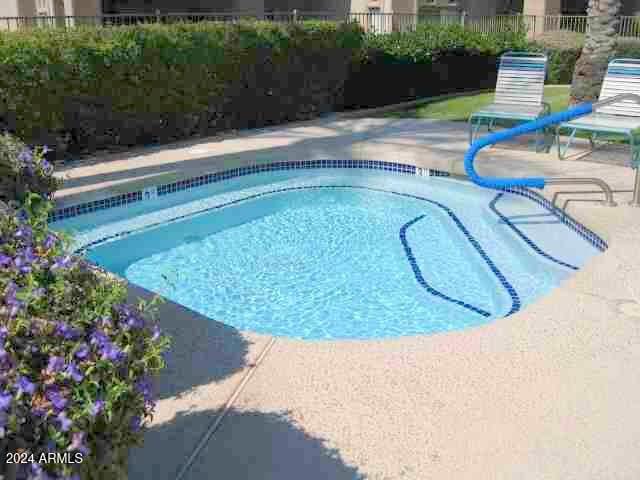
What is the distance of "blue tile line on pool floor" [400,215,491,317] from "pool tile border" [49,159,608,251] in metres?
1.16

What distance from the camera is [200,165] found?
350 inches

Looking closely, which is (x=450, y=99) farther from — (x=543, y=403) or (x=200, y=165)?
(x=543, y=403)

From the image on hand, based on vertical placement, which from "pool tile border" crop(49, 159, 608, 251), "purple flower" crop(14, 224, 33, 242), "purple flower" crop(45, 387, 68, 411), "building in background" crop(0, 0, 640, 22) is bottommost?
"pool tile border" crop(49, 159, 608, 251)

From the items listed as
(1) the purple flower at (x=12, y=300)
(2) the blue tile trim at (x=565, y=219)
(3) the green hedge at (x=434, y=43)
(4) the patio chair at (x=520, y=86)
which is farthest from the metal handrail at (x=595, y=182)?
(3) the green hedge at (x=434, y=43)

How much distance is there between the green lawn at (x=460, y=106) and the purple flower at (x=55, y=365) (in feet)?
35.3

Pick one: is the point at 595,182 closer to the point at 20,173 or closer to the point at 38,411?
the point at 20,173

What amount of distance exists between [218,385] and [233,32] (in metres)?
8.27

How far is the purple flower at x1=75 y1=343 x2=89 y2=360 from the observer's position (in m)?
1.93

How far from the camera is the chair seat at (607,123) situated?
803 cm

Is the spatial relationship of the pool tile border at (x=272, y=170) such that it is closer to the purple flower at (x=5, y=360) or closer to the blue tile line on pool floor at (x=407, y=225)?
the blue tile line on pool floor at (x=407, y=225)

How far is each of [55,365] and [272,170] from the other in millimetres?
7520

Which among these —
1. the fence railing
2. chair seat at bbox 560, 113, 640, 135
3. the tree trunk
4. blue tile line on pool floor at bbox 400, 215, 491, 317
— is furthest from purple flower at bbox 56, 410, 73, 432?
the fence railing

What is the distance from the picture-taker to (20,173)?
20.4ft

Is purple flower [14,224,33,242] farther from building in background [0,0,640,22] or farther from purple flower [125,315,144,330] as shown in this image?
building in background [0,0,640,22]
